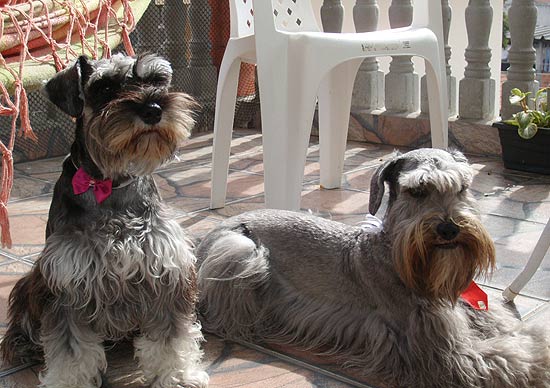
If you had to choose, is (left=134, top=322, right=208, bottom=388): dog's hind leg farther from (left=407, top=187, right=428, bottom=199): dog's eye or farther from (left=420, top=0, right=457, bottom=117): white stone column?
(left=420, top=0, right=457, bottom=117): white stone column

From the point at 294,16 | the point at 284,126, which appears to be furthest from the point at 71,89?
the point at 294,16

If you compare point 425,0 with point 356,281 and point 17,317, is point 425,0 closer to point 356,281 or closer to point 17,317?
point 356,281

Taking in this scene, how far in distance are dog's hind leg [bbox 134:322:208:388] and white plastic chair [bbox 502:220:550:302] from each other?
1.18 metres

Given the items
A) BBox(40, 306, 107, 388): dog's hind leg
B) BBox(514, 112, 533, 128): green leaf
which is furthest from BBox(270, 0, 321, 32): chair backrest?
BBox(40, 306, 107, 388): dog's hind leg

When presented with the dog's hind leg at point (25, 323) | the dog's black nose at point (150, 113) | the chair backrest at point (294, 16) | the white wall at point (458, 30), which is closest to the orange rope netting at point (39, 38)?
the dog's hind leg at point (25, 323)

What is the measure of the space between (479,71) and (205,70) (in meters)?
2.43

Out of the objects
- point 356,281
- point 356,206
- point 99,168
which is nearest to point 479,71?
point 356,206

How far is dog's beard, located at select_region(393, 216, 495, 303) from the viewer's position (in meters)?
2.22

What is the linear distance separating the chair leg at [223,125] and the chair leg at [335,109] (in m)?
0.54

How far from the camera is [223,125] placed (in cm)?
420

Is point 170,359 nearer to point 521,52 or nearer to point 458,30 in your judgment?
point 521,52

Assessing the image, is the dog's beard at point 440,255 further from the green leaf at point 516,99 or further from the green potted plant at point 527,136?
the green leaf at point 516,99

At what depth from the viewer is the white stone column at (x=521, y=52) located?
499 cm

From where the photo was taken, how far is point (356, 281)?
2570 millimetres
